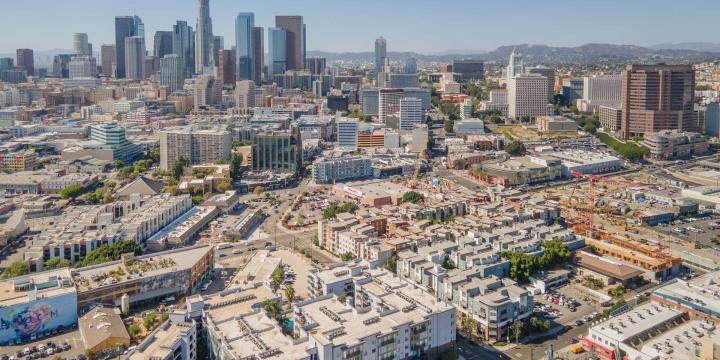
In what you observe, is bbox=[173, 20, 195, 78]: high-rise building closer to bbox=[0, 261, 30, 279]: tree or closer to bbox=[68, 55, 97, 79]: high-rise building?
bbox=[68, 55, 97, 79]: high-rise building

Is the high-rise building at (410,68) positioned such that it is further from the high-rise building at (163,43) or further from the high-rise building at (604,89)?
the high-rise building at (163,43)

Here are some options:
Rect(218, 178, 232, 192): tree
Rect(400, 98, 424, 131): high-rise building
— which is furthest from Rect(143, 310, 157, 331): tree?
Rect(400, 98, 424, 131): high-rise building

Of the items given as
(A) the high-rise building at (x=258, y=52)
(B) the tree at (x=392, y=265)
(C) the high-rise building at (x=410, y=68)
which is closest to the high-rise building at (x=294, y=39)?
(A) the high-rise building at (x=258, y=52)

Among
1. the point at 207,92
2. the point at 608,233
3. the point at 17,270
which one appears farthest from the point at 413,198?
the point at 207,92

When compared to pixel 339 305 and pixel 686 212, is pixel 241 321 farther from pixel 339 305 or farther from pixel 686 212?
pixel 686 212

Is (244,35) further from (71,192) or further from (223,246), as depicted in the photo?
(223,246)

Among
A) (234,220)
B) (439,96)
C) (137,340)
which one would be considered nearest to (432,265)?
(137,340)
